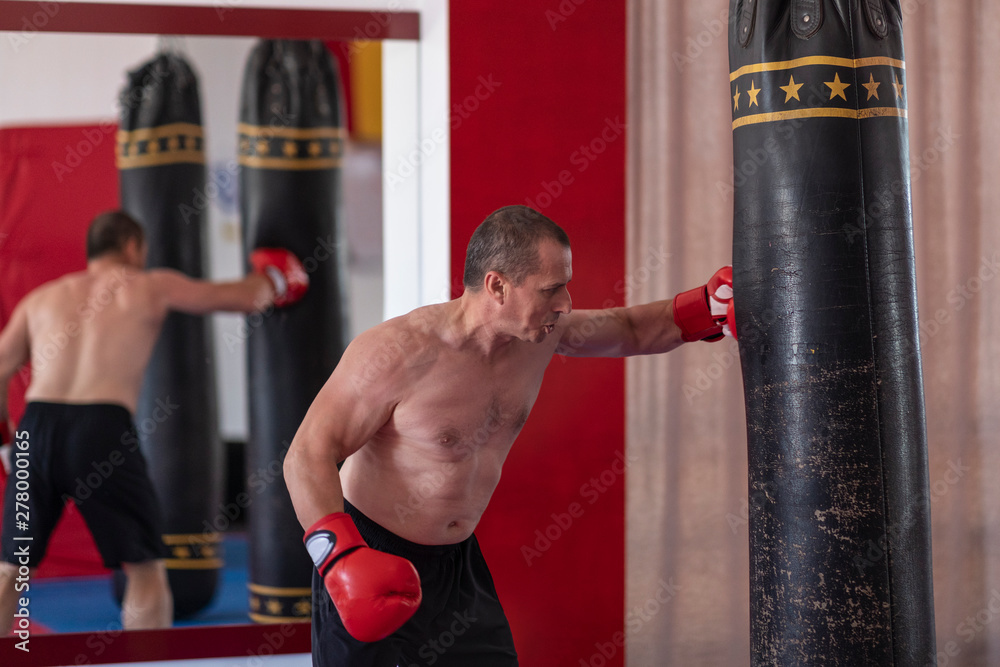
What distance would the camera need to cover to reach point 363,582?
1.60 m

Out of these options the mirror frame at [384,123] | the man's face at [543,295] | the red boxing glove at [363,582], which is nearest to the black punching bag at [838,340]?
the man's face at [543,295]

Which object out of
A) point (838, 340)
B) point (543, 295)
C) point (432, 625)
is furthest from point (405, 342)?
point (838, 340)

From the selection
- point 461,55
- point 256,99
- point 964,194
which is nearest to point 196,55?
point 256,99

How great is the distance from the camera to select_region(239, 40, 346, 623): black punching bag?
3.04m

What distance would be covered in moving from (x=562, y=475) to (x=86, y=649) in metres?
1.71

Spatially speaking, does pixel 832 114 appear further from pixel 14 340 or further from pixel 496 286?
pixel 14 340

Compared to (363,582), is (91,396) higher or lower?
higher

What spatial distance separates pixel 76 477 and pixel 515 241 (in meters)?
1.91

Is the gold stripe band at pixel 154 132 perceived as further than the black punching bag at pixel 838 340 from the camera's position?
Yes

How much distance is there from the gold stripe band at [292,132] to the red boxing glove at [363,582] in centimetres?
175

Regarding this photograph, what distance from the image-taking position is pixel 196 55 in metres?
3.00

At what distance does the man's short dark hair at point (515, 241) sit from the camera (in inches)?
73.7

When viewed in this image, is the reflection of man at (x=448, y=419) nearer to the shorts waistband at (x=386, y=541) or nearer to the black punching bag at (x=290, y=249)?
the shorts waistband at (x=386, y=541)

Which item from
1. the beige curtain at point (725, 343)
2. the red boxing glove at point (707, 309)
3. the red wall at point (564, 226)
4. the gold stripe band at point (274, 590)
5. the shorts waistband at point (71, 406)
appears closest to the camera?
the red boxing glove at point (707, 309)
